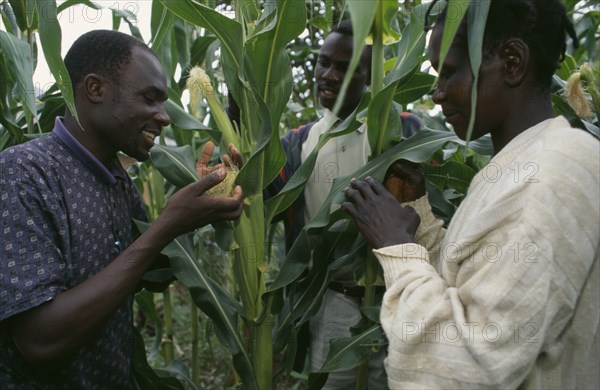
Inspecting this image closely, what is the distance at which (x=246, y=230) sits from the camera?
1655 millimetres

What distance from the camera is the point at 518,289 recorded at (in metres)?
1.01

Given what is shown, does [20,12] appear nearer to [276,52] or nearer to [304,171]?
[276,52]

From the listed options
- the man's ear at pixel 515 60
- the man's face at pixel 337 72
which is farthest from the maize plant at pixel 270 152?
the man's face at pixel 337 72

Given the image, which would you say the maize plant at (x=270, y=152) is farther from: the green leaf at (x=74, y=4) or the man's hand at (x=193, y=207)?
the man's hand at (x=193, y=207)

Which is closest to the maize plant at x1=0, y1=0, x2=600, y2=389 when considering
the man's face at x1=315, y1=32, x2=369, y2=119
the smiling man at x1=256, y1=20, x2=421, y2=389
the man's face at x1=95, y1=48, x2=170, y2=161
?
the man's face at x1=95, y1=48, x2=170, y2=161

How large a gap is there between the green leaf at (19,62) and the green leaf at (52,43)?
446mm

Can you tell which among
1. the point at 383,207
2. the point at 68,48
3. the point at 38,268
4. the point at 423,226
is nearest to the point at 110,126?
the point at 68,48

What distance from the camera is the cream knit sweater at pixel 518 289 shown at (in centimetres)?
102

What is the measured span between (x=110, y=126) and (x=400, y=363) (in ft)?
3.23

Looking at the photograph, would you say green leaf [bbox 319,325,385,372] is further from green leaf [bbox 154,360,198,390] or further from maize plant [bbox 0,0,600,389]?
green leaf [bbox 154,360,198,390]

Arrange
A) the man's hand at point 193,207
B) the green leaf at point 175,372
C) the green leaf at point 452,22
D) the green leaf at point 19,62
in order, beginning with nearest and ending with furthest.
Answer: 1. the green leaf at point 452,22
2. the man's hand at point 193,207
3. the green leaf at point 19,62
4. the green leaf at point 175,372

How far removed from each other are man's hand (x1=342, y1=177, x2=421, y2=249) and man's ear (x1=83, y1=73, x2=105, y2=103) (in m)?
0.72

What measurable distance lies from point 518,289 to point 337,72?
1428 mm

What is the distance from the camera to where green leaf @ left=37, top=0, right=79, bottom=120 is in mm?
1249
